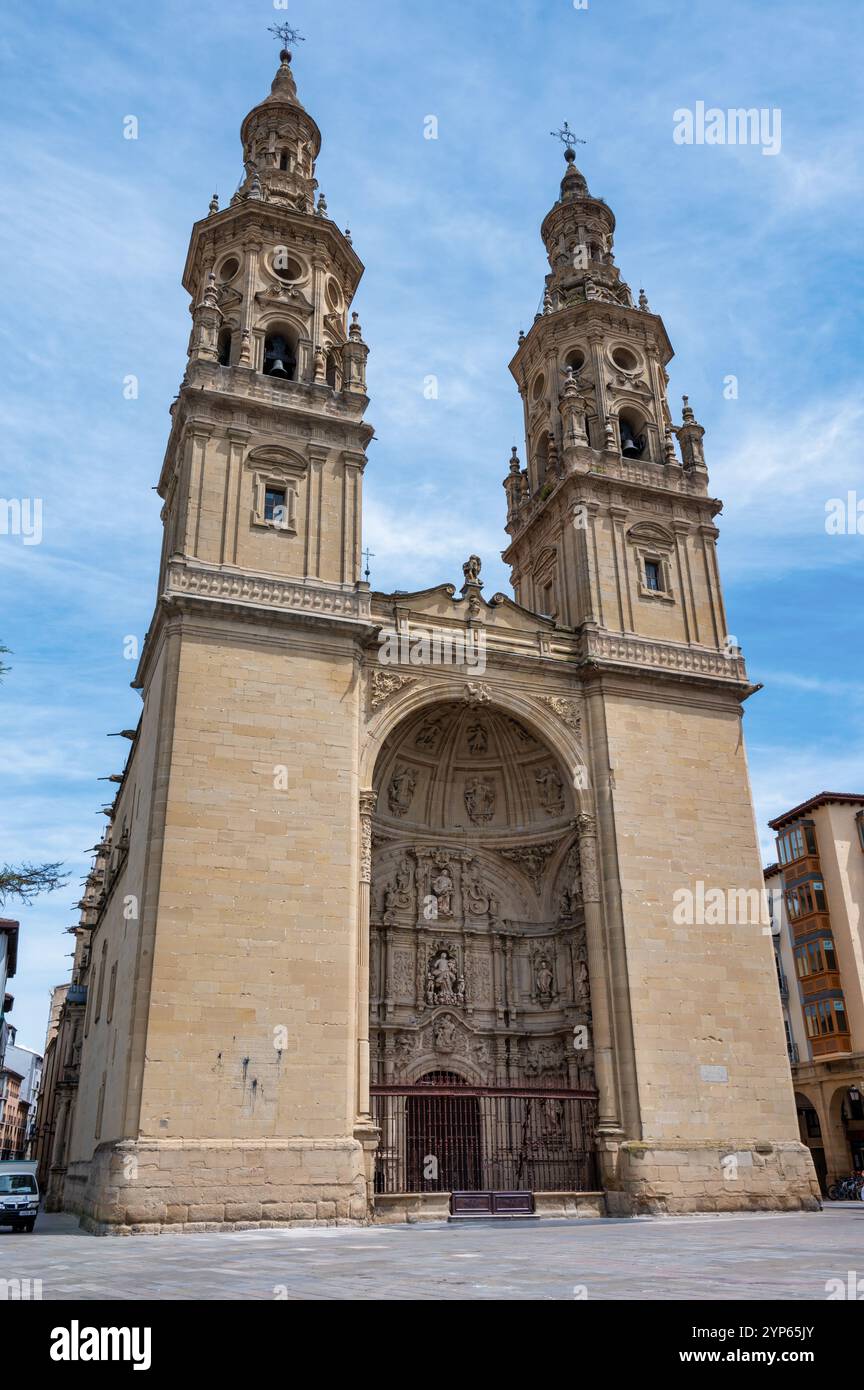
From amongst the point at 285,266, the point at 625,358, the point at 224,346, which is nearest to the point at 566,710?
the point at 625,358

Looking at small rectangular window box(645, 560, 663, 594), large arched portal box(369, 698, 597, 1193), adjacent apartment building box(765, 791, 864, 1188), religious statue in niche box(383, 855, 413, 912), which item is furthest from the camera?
adjacent apartment building box(765, 791, 864, 1188)

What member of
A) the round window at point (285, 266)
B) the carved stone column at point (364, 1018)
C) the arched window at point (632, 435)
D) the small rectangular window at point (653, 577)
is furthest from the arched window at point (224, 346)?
the carved stone column at point (364, 1018)

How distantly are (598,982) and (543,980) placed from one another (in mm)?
3751

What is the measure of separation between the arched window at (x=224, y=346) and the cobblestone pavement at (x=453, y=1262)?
21.1m

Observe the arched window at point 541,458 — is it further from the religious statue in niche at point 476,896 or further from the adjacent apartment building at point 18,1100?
the adjacent apartment building at point 18,1100

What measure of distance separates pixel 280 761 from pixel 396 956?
7.06 meters

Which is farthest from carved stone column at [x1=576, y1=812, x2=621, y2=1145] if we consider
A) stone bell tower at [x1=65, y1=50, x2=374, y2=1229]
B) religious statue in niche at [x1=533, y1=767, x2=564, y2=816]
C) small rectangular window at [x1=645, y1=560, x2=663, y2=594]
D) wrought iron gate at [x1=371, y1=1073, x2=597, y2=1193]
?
small rectangular window at [x1=645, y1=560, x2=663, y2=594]

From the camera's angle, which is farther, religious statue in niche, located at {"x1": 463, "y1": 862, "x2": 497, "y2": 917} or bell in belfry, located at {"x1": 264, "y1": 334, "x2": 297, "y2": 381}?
bell in belfry, located at {"x1": 264, "y1": 334, "x2": 297, "y2": 381}

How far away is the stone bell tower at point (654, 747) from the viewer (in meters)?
22.6

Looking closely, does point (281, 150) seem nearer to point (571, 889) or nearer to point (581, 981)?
point (571, 889)

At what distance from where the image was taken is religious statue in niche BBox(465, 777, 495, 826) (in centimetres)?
2828

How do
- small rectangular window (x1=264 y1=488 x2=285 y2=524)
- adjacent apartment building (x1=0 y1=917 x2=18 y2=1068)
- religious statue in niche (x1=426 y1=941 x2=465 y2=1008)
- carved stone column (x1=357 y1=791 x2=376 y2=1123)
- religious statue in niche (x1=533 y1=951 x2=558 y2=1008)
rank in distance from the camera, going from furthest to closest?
adjacent apartment building (x1=0 y1=917 x2=18 y2=1068), religious statue in niche (x1=533 y1=951 x2=558 y2=1008), religious statue in niche (x1=426 y1=941 x2=465 y2=1008), small rectangular window (x1=264 y1=488 x2=285 y2=524), carved stone column (x1=357 y1=791 x2=376 y2=1123)

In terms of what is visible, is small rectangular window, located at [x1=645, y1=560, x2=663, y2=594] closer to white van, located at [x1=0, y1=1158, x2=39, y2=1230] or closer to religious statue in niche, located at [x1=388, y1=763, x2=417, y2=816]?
religious statue in niche, located at [x1=388, y1=763, x2=417, y2=816]

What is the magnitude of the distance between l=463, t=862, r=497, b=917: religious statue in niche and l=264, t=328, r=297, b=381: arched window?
1420 cm
